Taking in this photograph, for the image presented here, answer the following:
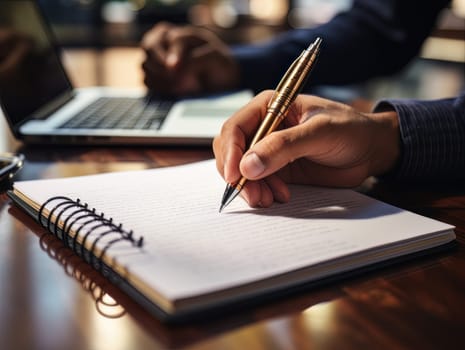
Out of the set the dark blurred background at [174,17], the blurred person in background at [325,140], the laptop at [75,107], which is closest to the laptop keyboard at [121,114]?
the laptop at [75,107]

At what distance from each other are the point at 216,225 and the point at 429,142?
0.35 metres

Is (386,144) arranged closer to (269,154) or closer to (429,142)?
(429,142)

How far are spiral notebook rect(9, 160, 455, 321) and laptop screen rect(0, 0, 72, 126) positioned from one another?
308 millimetres

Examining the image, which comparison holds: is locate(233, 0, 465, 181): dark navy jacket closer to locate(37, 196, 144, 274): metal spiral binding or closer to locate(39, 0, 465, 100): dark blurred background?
locate(37, 196, 144, 274): metal spiral binding

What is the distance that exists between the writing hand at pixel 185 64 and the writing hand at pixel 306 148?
584 mm

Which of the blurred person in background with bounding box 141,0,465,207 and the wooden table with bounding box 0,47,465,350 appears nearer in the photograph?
the wooden table with bounding box 0,47,465,350

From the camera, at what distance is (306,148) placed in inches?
22.3

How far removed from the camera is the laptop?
0.84 meters

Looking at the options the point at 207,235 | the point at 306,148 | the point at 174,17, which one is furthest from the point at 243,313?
the point at 174,17

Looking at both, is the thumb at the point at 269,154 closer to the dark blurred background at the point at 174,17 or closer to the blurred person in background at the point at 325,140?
the blurred person in background at the point at 325,140

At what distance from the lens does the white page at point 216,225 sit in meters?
0.40

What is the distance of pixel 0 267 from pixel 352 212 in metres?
0.33

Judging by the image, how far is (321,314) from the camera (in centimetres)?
39

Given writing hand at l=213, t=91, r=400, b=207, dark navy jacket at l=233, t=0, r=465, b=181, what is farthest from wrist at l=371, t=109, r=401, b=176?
dark navy jacket at l=233, t=0, r=465, b=181
